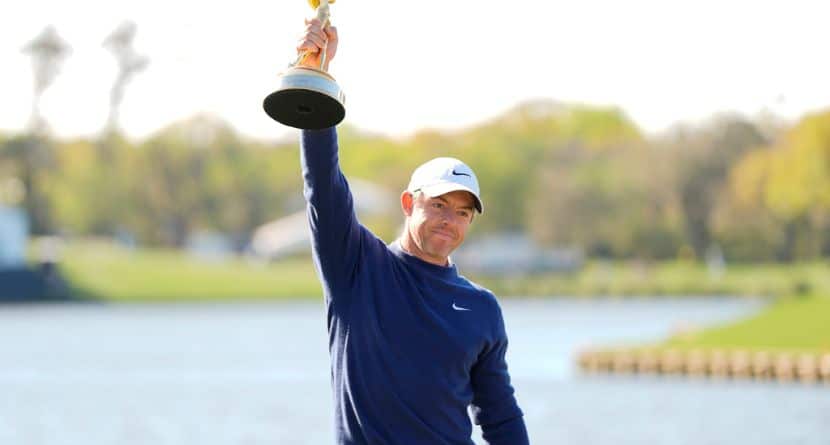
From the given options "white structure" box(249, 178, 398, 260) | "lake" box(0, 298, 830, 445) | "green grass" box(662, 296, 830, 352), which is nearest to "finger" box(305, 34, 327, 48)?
"lake" box(0, 298, 830, 445)

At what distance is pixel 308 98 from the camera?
4.15 m

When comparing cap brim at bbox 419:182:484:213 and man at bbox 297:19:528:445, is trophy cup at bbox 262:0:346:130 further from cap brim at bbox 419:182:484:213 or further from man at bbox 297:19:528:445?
cap brim at bbox 419:182:484:213

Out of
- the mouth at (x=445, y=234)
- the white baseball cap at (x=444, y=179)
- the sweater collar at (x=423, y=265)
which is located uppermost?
the white baseball cap at (x=444, y=179)

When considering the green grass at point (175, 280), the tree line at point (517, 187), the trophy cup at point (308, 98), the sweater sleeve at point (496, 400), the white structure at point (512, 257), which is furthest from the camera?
the white structure at point (512, 257)

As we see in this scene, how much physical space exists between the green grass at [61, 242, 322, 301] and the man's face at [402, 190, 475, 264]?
83094 mm

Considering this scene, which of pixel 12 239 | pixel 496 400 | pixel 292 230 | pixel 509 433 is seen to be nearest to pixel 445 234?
pixel 496 400

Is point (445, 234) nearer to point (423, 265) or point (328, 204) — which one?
point (423, 265)

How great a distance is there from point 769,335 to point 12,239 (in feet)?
181

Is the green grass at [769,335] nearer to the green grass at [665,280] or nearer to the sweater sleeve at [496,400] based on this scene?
the sweater sleeve at [496,400]

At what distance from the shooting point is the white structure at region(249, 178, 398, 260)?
10544 centimetres

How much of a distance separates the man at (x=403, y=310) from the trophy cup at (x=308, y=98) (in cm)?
5

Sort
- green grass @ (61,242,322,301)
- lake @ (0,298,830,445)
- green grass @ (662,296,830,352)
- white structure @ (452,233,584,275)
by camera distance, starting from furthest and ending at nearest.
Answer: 1. white structure @ (452,233,584,275)
2. green grass @ (61,242,322,301)
3. green grass @ (662,296,830,352)
4. lake @ (0,298,830,445)

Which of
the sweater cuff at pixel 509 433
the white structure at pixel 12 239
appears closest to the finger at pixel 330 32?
the sweater cuff at pixel 509 433

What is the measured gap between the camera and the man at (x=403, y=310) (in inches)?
170
